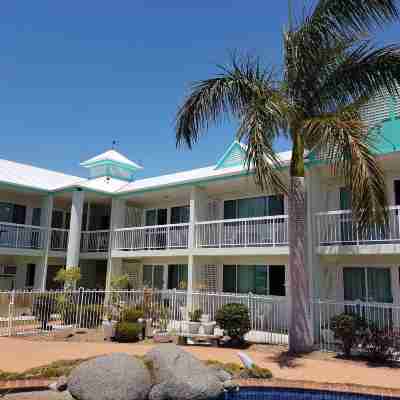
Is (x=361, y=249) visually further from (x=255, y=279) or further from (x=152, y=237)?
(x=152, y=237)

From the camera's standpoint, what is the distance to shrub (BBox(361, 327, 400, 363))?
426 inches

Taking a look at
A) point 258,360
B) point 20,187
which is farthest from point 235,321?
point 20,187

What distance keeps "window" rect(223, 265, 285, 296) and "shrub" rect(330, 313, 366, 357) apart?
5.50m

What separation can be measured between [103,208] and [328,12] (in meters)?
17.5

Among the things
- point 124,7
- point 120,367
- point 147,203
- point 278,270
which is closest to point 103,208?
point 147,203

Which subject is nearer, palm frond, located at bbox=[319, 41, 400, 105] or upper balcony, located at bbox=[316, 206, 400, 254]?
palm frond, located at bbox=[319, 41, 400, 105]

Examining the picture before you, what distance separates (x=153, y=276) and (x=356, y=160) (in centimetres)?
1468

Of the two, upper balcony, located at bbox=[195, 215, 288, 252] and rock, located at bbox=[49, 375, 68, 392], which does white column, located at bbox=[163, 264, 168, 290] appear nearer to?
upper balcony, located at bbox=[195, 215, 288, 252]

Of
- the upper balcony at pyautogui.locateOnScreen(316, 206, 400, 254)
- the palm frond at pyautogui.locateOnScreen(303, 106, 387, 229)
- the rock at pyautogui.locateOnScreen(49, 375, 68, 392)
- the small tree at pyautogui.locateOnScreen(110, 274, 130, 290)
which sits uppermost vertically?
the palm frond at pyautogui.locateOnScreen(303, 106, 387, 229)

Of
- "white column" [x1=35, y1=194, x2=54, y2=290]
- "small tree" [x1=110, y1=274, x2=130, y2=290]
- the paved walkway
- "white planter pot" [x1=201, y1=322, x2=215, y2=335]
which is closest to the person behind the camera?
the paved walkway

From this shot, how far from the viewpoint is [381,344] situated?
10.9 meters

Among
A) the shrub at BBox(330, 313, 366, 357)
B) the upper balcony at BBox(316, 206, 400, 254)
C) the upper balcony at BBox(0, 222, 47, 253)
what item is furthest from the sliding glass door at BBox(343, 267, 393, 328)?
the upper balcony at BBox(0, 222, 47, 253)

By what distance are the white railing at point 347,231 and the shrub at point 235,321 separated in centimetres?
376

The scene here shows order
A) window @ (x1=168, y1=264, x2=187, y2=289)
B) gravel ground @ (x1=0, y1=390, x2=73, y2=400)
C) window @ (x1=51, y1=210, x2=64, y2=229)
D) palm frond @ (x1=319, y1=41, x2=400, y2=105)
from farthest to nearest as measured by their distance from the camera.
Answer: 1. window @ (x1=51, y1=210, x2=64, y2=229)
2. window @ (x1=168, y1=264, x2=187, y2=289)
3. palm frond @ (x1=319, y1=41, x2=400, y2=105)
4. gravel ground @ (x1=0, y1=390, x2=73, y2=400)
